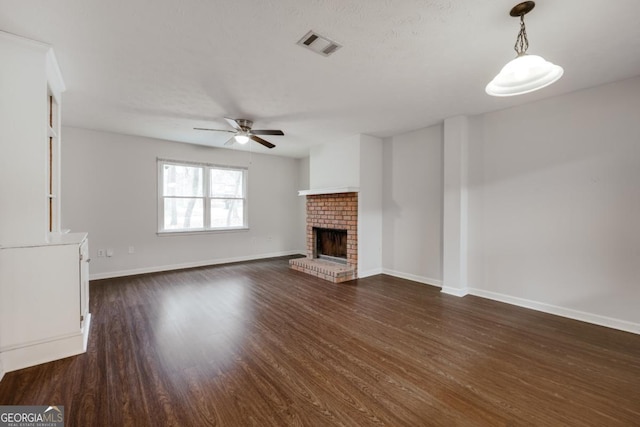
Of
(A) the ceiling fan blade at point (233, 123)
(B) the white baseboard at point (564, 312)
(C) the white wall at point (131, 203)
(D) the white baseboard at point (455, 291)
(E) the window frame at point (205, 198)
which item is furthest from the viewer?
(E) the window frame at point (205, 198)

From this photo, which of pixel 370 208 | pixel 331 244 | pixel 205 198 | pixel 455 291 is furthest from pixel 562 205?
pixel 205 198

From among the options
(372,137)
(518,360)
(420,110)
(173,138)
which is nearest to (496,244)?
(518,360)

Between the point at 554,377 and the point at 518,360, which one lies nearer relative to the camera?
the point at 554,377

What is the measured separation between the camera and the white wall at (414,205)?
4.45 m

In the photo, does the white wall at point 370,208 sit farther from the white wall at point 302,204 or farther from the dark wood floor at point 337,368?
the white wall at point 302,204

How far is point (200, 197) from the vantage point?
19.0 ft

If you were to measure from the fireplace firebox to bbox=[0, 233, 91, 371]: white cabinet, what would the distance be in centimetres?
390

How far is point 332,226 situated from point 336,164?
121 cm

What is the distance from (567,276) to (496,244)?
0.79 m

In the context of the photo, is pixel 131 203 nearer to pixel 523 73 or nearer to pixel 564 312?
pixel 523 73

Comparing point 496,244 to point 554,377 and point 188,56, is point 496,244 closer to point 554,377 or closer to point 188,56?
point 554,377

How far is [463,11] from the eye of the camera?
6.11 feet

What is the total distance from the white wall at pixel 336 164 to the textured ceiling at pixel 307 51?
4.12 feet

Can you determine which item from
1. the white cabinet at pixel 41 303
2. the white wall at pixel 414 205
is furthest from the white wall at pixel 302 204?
the white cabinet at pixel 41 303
